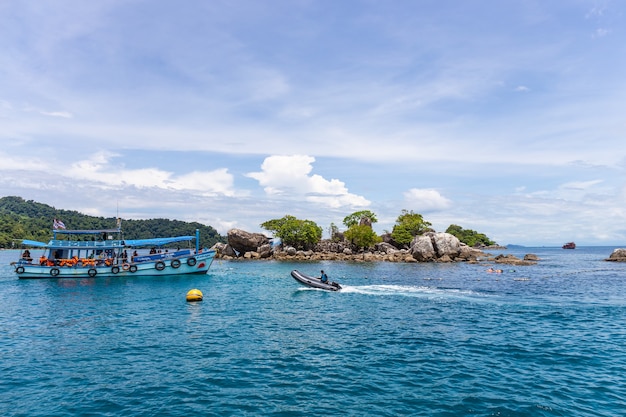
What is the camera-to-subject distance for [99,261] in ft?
181

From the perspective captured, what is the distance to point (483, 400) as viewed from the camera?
14.0 m

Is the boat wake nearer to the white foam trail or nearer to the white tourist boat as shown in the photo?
the white foam trail

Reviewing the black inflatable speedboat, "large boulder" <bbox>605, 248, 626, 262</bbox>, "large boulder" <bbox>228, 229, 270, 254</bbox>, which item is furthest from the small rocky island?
the black inflatable speedboat

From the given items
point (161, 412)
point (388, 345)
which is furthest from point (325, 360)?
point (161, 412)

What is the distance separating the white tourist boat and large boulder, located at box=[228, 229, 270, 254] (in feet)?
143

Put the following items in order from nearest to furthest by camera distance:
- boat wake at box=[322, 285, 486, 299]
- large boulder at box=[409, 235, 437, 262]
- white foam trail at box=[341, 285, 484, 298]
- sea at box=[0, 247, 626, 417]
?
1. sea at box=[0, 247, 626, 417]
2. boat wake at box=[322, 285, 486, 299]
3. white foam trail at box=[341, 285, 484, 298]
4. large boulder at box=[409, 235, 437, 262]

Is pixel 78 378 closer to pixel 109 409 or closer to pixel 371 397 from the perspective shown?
pixel 109 409

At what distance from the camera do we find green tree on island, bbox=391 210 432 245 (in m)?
112

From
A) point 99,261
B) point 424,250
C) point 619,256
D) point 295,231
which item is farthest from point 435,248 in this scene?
point 99,261

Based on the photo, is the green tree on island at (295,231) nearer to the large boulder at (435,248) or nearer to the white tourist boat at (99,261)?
the large boulder at (435,248)

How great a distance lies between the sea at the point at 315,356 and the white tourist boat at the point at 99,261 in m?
17.9

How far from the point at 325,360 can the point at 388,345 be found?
14.5ft

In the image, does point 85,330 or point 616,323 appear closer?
point 85,330

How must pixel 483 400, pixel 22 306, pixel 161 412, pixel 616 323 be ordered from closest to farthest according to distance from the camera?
1. pixel 161 412
2. pixel 483 400
3. pixel 616 323
4. pixel 22 306
